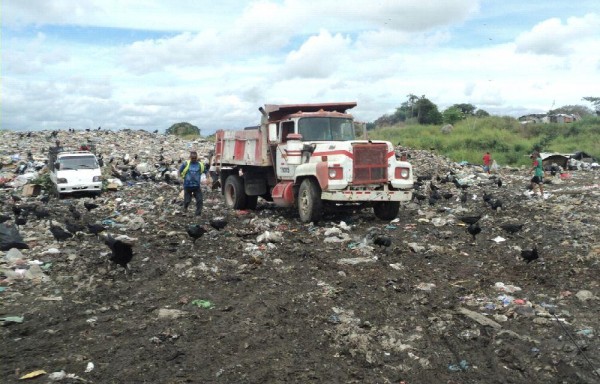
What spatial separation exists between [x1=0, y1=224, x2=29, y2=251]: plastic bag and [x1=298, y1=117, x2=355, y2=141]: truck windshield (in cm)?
501

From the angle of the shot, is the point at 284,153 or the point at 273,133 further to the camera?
the point at 273,133

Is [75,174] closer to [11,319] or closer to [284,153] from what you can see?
[284,153]

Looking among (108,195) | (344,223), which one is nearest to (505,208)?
(344,223)

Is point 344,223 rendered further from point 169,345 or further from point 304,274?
point 169,345

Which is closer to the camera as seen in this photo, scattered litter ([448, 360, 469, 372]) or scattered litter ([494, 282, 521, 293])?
scattered litter ([448, 360, 469, 372])

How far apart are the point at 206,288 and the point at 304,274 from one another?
121cm

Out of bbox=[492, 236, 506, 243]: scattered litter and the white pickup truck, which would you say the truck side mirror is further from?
the white pickup truck

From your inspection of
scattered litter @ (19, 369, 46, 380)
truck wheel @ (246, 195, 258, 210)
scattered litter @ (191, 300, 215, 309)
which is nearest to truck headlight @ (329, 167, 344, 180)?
truck wheel @ (246, 195, 258, 210)

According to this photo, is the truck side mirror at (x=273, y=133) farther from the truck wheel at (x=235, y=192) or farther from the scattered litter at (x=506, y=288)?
the scattered litter at (x=506, y=288)

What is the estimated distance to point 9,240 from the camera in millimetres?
8148

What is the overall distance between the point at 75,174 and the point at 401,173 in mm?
9701

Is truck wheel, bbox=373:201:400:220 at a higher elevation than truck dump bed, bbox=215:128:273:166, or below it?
below

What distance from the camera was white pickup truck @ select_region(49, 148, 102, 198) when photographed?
49.6ft

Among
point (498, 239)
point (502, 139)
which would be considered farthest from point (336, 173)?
point (502, 139)
